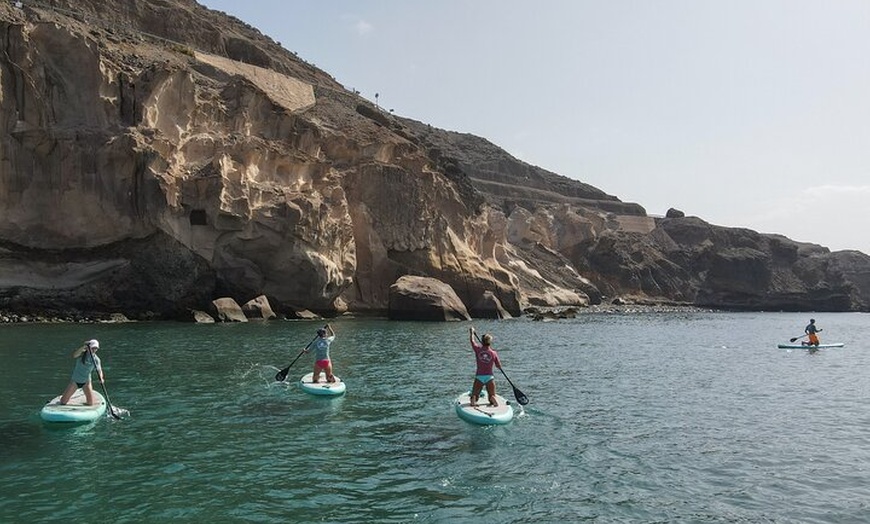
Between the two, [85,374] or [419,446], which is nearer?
[419,446]

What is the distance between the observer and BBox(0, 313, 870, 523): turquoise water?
10344 mm

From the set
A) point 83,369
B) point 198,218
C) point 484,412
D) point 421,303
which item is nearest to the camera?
point 83,369

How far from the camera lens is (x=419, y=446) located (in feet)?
45.5

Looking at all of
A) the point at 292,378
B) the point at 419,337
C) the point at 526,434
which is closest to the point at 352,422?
the point at 526,434

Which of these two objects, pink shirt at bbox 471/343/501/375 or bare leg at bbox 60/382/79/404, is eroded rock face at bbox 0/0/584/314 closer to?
bare leg at bbox 60/382/79/404

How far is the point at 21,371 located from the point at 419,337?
21381mm

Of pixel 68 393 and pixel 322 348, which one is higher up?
pixel 322 348

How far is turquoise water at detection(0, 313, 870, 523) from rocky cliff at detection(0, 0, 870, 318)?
15.5m

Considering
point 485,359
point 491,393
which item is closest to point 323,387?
point 491,393

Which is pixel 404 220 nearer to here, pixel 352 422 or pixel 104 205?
pixel 104 205

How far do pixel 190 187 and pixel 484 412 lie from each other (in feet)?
116

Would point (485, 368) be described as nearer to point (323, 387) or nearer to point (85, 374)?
point (323, 387)

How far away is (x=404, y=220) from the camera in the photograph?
198ft

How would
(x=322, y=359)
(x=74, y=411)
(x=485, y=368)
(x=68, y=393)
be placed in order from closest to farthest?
(x=74, y=411) → (x=68, y=393) → (x=485, y=368) → (x=322, y=359)
